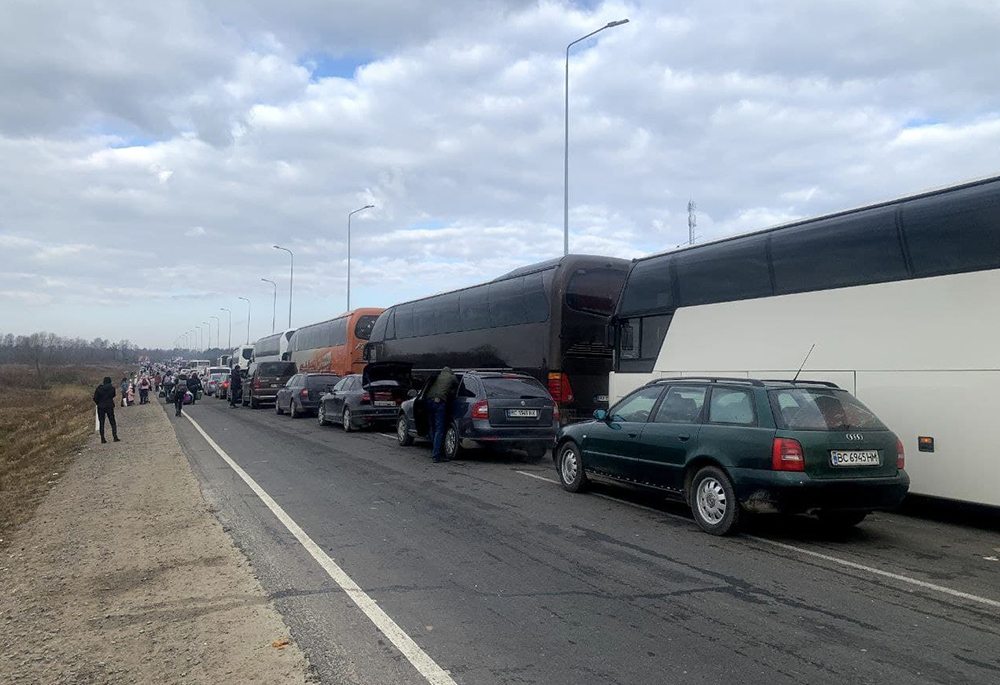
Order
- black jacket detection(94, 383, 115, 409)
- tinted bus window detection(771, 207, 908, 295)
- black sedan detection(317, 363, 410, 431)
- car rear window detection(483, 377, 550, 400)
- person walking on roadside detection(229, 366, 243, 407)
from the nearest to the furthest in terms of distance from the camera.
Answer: tinted bus window detection(771, 207, 908, 295), car rear window detection(483, 377, 550, 400), black jacket detection(94, 383, 115, 409), black sedan detection(317, 363, 410, 431), person walking on roadside detection(229, 366, 243, 407)

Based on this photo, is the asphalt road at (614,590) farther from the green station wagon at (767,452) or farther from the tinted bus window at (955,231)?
the tinted bus window at (955,231)

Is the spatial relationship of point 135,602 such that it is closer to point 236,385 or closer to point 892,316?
point 892,316

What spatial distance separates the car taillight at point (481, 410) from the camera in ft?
45.0

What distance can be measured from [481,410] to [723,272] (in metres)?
4.72

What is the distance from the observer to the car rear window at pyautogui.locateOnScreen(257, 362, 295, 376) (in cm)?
3481

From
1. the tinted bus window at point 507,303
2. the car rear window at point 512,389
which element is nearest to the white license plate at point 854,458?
the car rear window at point 512,389

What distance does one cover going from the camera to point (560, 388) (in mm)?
16516

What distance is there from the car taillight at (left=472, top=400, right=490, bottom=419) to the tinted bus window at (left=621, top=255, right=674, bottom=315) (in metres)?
3.01

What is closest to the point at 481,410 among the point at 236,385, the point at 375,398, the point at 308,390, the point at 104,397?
the point at 375,398

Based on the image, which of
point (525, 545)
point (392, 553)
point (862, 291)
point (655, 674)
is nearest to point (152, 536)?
point (392, 553)

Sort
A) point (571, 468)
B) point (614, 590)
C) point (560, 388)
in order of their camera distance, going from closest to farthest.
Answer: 1. point (614, 590)
2. point (571, 468)
3. point (560, 388)

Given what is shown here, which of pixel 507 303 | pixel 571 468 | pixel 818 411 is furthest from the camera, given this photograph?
pixel 507 303

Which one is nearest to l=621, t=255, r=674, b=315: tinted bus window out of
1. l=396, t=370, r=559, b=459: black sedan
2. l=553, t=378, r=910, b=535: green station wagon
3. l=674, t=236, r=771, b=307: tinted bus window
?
l=674, t=236, r=771, b=307: tinted bus window

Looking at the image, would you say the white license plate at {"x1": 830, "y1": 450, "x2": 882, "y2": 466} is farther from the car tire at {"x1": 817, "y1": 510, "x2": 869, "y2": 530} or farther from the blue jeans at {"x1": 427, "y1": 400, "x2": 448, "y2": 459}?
the blue jeans at {"x1": 427, "y1": 400, "x2": 448, "y2": 459}
